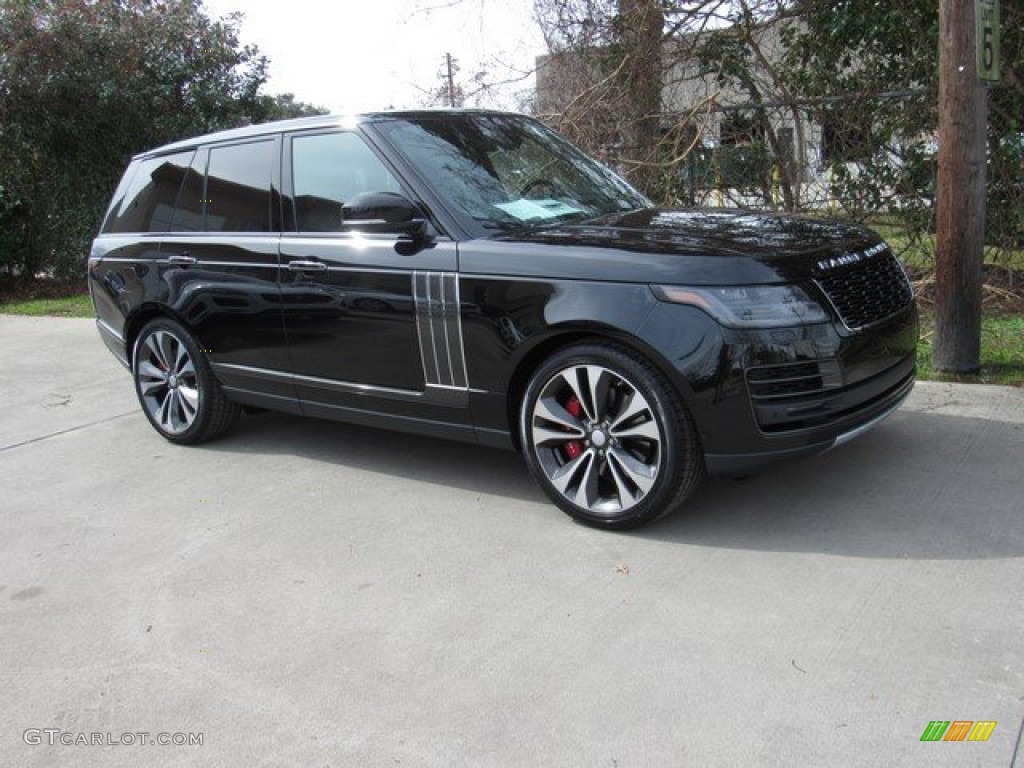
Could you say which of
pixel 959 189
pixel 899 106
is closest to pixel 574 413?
pixel 959 189

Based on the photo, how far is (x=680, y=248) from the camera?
148 inches

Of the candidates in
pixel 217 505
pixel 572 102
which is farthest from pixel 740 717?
pixel 572 102

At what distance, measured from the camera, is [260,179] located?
511 cm

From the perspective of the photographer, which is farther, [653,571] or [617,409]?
[617,409]

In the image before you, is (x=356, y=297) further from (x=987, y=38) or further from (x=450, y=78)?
Answer: (x=450, y=78)

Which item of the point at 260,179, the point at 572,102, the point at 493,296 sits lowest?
the point at 493,296

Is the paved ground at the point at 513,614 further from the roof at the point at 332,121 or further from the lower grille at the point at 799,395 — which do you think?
the roof at the point at 332,121

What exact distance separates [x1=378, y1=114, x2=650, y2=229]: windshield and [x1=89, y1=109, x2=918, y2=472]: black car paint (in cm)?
11

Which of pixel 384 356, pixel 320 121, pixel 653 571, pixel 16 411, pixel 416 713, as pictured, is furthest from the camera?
pixel 16 411

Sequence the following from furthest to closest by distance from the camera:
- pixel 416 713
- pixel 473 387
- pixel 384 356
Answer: pixel 384 356, pixel 473 387, pixel 416 713

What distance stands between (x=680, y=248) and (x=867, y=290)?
0.89 meters

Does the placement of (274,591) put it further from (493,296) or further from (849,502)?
(849,502)

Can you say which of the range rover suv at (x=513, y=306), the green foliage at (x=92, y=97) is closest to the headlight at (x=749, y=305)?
the range rover suv at (x=513, y=306)

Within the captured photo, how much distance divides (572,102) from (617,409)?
5.81 m
